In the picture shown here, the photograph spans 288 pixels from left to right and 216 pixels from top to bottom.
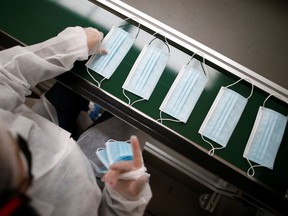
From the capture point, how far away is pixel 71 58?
1.04 metres

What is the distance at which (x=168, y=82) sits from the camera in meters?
1.17

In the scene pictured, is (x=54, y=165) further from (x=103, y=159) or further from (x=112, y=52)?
(x=112, y=52)

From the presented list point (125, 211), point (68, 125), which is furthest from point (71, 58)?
point (125, 211)

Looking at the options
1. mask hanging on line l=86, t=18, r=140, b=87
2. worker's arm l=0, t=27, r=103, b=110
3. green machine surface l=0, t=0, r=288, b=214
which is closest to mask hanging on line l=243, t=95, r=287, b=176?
green machine surface l=0, t=0, r=288, b=214

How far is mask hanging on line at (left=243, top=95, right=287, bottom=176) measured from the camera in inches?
41.8

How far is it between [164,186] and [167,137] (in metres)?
0.92

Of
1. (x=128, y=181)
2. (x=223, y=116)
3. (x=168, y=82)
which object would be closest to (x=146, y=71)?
(x=168, y=82)

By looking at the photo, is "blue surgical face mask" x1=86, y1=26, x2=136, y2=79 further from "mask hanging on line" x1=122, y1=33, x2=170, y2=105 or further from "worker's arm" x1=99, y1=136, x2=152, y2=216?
"worker's arm" x1=99, y1=136, x2=152, y2=216

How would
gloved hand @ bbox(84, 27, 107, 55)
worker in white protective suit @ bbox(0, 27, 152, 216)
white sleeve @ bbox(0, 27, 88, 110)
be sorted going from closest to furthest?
worker in white protective suit @ bbox(0, 27, 152, 216), white sleeve @ bbox(0, 27, 88, 110), gloved hand @ bbox(84, 27, 107, 55)

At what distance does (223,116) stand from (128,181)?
0.57 meters

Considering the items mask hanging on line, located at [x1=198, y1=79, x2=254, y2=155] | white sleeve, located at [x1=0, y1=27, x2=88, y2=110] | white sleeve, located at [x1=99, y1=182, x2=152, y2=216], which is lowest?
white sleeve, located at [x1=99, y1=182, x2=152, y2=216]

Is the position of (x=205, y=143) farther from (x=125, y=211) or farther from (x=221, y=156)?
(x=125, y=211)

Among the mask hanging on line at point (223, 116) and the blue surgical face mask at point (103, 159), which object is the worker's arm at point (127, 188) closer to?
the blue surgical face mask at point (103, 159)

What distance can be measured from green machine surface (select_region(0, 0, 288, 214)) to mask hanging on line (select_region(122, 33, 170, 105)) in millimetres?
24
